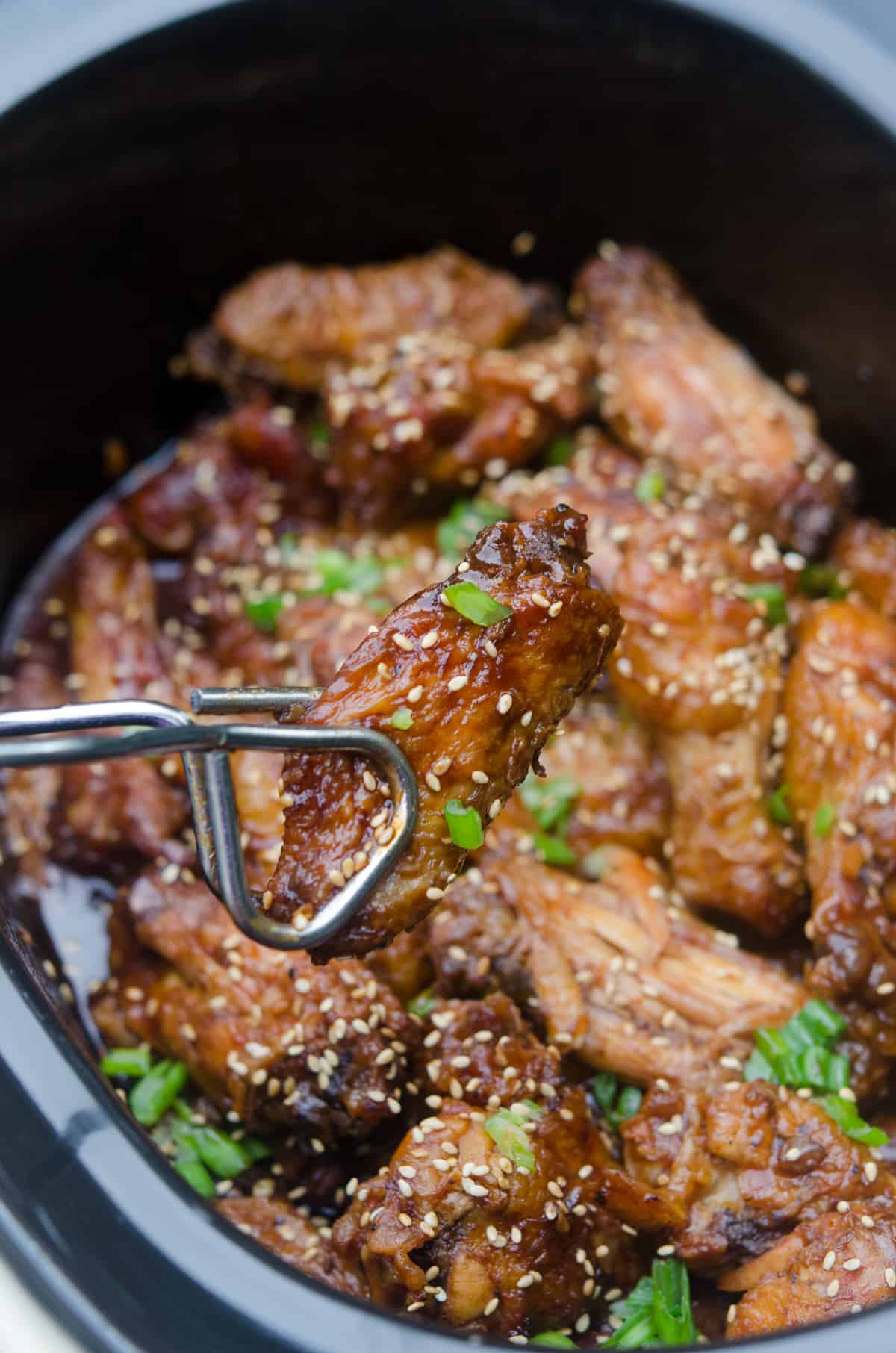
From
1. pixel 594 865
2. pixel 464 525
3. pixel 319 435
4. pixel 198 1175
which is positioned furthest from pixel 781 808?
pixel 319 435

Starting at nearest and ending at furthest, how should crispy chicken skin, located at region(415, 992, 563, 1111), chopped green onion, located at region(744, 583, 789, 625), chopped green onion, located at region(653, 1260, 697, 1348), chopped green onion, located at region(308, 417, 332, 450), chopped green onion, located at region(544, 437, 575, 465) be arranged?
chopped green onion, located at region(653, 1260, 697, 1348) → crispy chicken skin, located at region(415, 992, 563, 1111) → chopped green onion, located at region(744, 583, 789, 625) → chopped green onion, located at region(544, 437, 575, 465) → chopped green onion, located at region(308, 417, 332, 450)

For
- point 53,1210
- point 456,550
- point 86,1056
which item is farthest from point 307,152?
point 53,1210

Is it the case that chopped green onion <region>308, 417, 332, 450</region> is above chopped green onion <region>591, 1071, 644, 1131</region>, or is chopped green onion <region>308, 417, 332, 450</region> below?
above

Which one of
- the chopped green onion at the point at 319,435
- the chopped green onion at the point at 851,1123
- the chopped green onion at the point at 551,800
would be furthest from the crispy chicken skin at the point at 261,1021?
the chopped green onion at the point at 319,435

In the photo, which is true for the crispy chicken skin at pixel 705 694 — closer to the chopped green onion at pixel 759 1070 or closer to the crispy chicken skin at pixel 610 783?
the crispy chicken skin at pixel 610 783

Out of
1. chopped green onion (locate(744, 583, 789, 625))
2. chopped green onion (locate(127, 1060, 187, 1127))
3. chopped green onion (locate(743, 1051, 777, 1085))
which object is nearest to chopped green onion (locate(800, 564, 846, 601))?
chopped green onion (locate(744, 583, 789, 625))

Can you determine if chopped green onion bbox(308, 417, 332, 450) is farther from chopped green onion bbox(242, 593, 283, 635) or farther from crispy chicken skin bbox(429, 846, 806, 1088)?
crispy chicken skin bbox(429, 846, 806, 1088)
